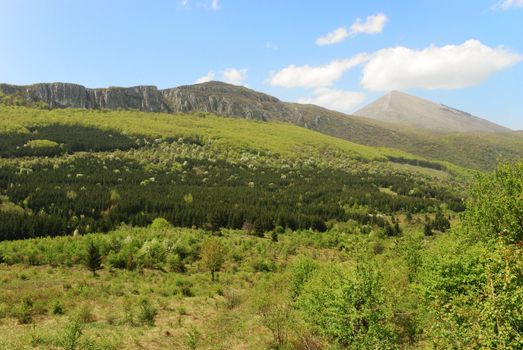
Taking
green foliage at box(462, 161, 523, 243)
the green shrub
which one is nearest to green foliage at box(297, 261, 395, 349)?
green foliage at box(462, 161, 523, 243)

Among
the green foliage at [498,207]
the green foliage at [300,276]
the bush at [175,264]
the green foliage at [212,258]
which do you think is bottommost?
the bush at [175,264]

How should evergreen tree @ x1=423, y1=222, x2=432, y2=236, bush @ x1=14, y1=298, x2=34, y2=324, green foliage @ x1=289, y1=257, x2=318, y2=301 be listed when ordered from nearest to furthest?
bush @ x1=14, y1=298, x2=34, y2=324, green foliage @ x1=289, y1=257, x2=318, y2=301, evergreen tree @ x1=423, y1=222, x2=432, y2=236

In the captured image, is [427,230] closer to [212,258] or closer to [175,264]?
[212,258]

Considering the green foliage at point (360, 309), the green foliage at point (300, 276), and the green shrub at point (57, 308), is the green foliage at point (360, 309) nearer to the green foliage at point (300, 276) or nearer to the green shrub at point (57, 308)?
the green foliage at point (300, 276)

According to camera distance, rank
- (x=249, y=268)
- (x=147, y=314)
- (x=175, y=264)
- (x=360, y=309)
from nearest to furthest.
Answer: (x=360, y=309) < (x=147, y=314) < (x=175, y=264) < (x=249, y=268)

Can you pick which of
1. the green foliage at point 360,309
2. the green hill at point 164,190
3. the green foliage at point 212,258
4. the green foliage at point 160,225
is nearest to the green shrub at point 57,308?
the green foliage at point 212,258

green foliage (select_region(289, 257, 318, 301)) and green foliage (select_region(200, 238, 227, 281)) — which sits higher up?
green foliage (select_region(289, 257, 318, 301))

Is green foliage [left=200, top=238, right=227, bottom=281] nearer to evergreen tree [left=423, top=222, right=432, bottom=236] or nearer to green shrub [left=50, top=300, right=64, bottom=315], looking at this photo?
green shrub [left=50, top=300, right=64, bottom=315]

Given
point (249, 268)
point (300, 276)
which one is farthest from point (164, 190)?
point (300, 276)

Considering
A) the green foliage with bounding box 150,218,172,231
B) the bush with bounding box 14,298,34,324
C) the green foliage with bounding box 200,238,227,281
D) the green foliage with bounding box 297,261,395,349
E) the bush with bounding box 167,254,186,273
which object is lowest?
the green foliage with bounding box 150,218,172,231

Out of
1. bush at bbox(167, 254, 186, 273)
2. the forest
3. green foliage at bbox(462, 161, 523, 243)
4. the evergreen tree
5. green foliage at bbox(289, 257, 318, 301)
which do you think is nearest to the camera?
the forest

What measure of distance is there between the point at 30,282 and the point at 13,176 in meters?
98.1

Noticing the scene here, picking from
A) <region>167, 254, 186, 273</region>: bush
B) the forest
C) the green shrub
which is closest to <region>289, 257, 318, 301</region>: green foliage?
the forest

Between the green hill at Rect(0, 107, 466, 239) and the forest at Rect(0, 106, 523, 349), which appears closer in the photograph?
the forest at Rect(0, 106, 523, 349)
